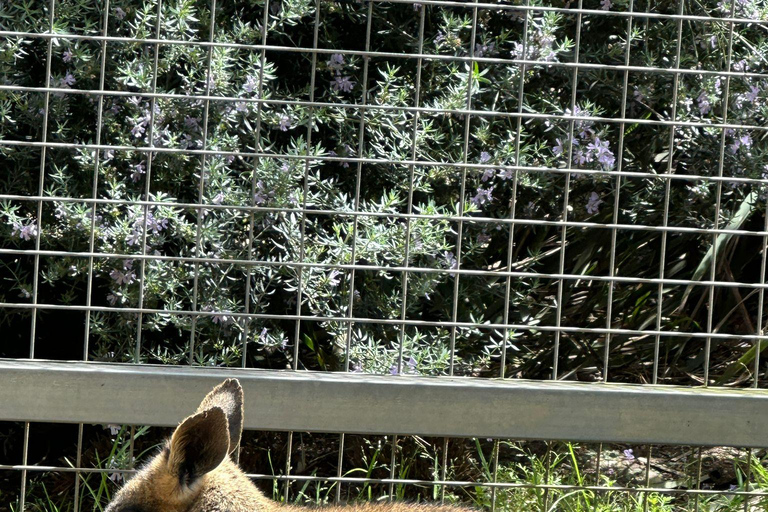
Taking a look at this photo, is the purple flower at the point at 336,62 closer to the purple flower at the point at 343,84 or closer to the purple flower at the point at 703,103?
the purple flower at the point at 343,84

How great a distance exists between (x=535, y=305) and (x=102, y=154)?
2150mm

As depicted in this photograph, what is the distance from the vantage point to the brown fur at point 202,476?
2336 mm

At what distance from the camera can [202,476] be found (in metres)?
2.54

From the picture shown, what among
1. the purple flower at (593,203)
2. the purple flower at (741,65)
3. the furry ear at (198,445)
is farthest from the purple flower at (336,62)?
the furry ear at (198,445)

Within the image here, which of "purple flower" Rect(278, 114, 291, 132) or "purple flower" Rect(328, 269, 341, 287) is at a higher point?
"purple flower" Rect(278, 114, 291, 132)

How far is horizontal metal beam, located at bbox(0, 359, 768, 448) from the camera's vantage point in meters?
3.01

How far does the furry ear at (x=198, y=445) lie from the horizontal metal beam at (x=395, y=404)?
22.2 inches

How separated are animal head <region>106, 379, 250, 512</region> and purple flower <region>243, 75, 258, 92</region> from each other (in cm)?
152

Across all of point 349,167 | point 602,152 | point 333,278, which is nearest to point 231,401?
point 333,278

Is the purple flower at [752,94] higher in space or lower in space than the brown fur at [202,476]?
higher

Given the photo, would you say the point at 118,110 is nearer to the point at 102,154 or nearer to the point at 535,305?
the point at 102,154

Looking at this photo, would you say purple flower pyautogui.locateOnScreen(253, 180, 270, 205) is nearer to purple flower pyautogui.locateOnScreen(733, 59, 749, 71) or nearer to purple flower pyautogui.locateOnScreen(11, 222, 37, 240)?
purple flower pyautogui.locateOnScreen(11, 222, 37, 240)

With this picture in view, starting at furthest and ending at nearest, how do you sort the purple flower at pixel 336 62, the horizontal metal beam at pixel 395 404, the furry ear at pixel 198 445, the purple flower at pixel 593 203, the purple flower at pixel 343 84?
the purple flower at pixel 593 203 < the purple flower at pixel 343 84 < the purple flower at pixel 336 62 < the horizontal metal beam at pixel 395 404 < the furry ear at pixel 198 445

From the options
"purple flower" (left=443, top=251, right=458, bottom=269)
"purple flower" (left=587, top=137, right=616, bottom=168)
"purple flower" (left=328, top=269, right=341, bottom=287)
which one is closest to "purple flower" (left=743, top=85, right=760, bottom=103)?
"purple flower" (left=587, top=137, right=616, bottom=168)
